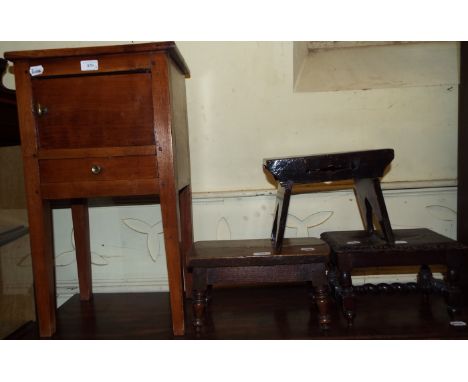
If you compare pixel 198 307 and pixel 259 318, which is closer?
pixel 198 307

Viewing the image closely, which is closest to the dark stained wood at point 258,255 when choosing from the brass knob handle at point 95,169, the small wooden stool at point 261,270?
the small wooden stool at point 261,270

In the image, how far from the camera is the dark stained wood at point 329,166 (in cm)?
158

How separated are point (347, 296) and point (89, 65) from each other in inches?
53.5

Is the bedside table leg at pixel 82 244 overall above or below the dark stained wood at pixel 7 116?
below

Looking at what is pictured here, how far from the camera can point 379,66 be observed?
2.07 m

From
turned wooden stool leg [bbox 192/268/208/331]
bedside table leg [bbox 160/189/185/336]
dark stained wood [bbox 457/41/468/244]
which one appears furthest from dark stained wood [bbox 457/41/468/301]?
bedside table leg [bbox 160/189/185/336]

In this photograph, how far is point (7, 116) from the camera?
68.9 inches

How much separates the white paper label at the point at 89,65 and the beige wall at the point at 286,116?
2.19 ft

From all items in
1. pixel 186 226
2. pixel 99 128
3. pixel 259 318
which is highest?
pixel 99 128

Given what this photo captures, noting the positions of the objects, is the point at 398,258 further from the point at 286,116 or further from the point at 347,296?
the point at 286,116

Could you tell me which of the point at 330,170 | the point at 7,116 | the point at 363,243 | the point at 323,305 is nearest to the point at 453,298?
the point at 363,243

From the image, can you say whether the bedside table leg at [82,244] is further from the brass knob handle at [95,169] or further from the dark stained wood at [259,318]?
the brass knob handle at [95,169]

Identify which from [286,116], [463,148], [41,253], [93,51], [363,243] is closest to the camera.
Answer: [93,51]

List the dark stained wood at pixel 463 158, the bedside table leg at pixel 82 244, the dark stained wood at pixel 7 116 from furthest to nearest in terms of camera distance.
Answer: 1. the bedside table leg at pixel 82 244
2. the dark stained wood at pixel 463 158
3. the dark stained wood at pixel 7 116
